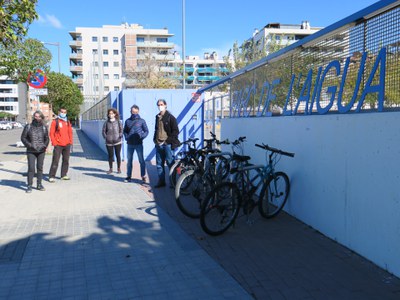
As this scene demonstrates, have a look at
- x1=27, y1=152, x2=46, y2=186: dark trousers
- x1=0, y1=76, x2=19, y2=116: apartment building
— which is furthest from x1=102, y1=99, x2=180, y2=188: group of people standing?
x1=0, y1=76, x2=19, y2=116: apartment building

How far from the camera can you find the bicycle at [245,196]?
4969 millimetres

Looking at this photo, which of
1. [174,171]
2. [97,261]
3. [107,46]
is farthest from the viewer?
[107,46]

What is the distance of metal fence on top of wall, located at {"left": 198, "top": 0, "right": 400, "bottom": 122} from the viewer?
3.94m

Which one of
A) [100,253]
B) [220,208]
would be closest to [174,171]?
[220,208]

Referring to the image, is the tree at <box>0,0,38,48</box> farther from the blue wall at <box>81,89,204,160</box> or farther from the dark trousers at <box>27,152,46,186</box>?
the blue wall at <box>81,89,204,160</box>

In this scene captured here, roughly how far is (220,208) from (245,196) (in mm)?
580

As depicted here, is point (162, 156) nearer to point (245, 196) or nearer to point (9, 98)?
point (245, 196)

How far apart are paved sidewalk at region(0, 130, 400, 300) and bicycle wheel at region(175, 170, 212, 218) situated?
0.24 metres

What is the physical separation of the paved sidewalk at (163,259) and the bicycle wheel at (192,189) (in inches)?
9.3

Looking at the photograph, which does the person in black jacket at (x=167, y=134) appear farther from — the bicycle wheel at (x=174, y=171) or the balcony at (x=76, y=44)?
the balcony at (x=76, y=44)

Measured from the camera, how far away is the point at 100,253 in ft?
14.7

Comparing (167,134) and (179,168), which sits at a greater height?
(167,134)

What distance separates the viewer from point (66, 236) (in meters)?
5.09

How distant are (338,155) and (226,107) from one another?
6095 millimetres
